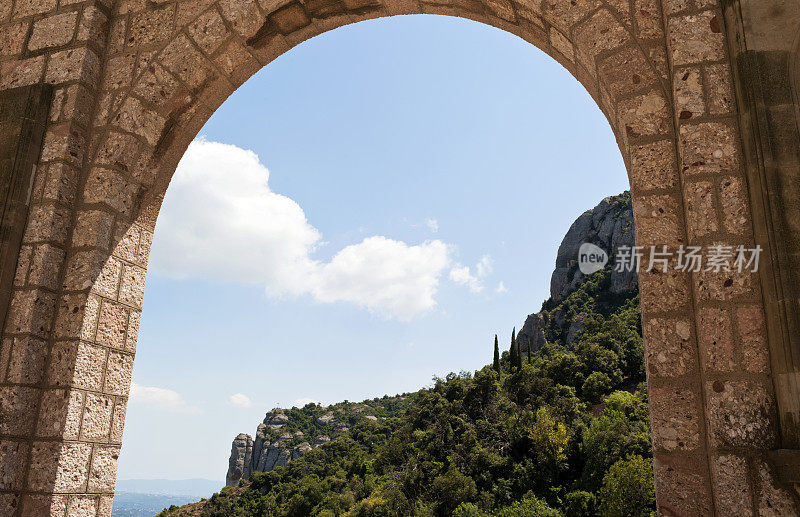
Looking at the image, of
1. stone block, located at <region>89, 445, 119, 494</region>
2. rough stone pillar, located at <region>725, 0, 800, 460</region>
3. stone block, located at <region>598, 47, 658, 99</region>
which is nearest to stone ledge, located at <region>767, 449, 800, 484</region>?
rough stone pillar, located at <region>725, 0, 800, 460</region>

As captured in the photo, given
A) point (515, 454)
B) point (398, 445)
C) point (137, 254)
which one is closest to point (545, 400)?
point (515, 454)

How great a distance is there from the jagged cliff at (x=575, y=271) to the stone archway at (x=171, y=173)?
42.8 m

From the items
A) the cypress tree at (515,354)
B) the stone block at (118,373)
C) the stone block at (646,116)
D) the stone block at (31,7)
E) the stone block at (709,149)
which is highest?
the cypress tree at (515,354)

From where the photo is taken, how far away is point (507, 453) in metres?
29.3

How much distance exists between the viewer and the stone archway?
Result: 5.58 feet

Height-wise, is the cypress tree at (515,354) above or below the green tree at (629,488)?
above

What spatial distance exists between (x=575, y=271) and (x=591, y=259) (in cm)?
376

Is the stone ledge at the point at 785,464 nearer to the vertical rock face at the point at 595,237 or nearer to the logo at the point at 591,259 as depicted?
the vertical rock face at the point at 595,237

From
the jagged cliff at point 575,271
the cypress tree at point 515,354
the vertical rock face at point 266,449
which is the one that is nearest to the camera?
the cypress tree at point 515,354

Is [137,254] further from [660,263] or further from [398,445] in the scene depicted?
[398,445]

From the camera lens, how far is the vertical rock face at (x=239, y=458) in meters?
58.8

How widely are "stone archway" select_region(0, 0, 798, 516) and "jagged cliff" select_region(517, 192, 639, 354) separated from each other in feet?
140

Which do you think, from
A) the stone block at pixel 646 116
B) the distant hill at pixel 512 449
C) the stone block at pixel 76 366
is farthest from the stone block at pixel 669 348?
the distant hill at pixel 512 449

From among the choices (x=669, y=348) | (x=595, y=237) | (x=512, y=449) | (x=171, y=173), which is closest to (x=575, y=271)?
(x=595, y=237)
